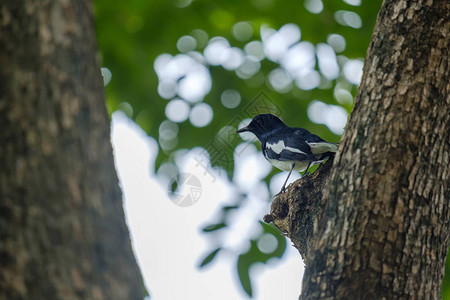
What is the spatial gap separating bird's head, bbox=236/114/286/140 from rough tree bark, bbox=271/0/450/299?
9.22 ft

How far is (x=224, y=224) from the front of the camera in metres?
4.26

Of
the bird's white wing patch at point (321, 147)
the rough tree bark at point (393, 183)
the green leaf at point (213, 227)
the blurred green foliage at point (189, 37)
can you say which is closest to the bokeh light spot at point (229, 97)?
the blurred green foliage at point (189, 37)

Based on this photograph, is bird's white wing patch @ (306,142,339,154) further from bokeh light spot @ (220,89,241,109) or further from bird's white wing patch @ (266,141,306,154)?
bokeh light spot @ (220,89,241,109)

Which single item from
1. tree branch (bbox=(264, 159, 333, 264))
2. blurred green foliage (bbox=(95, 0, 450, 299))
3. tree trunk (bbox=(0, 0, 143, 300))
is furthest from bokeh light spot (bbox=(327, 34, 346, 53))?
tree trunk (bbox=(0, 0, 143, 300))

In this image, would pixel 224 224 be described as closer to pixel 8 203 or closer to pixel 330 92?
pixel 330 92

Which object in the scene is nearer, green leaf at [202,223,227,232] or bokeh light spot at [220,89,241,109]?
green leaf at [202,223,227,232]

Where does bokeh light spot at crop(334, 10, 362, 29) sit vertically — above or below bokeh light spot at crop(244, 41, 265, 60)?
above

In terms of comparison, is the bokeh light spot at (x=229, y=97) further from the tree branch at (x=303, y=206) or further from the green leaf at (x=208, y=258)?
the tree branch at (x=303, y=206)

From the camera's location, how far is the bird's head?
→ 5.56 m

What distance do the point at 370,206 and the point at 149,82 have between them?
2.82 metres

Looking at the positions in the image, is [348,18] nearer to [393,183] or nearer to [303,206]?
[303,206]

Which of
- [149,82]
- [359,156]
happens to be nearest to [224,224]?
[149,82]

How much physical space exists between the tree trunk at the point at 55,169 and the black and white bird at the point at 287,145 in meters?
2.69

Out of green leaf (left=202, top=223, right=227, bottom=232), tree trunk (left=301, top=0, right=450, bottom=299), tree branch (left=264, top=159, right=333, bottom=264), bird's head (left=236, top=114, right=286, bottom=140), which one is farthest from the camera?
bird's head (left=236, top=114, right=286, bottom=140)
